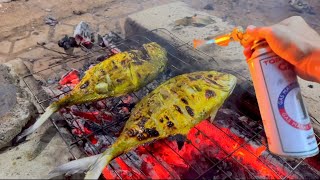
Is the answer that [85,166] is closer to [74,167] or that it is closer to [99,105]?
[74,167]

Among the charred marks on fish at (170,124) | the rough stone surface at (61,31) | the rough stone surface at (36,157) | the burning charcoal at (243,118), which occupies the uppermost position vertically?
the charred marks on fish at (170,124)

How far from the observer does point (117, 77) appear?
3.05 metres

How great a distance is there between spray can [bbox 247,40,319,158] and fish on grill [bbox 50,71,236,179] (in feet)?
2.30

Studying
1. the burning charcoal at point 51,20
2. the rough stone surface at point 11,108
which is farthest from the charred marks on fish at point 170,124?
the burning charcoal at point 51,20

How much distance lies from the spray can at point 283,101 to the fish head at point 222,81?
2.50 ft

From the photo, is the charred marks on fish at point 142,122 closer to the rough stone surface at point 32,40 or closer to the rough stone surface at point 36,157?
the rough stone surface at point 36,157

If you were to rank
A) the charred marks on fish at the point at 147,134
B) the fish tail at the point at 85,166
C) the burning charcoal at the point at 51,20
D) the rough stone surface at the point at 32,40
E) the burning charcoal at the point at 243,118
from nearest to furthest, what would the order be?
1. the fish tail at the point at 85,166
2. the charred marks on fish at the point at 147,134
3. the burning charcoal at the point at 243,118
4. the rough stone surface at the point at 32,40
5. the burning charcoal at the point at 51,20

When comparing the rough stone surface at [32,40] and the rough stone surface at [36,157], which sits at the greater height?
the rough stone surface at [36,157]

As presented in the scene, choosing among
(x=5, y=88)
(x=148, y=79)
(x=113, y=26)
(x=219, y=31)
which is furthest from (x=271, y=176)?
(x=113, y=26)

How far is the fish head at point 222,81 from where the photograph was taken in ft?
9.48

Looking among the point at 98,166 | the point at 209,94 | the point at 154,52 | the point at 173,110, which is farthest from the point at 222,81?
the point at 98,166

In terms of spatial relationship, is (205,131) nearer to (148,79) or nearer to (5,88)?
(148,79)

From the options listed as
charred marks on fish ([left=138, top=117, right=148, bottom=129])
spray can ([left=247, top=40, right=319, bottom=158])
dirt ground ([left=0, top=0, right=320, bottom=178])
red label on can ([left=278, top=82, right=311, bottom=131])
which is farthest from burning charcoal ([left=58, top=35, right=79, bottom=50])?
red label on can ([left=278, top=82, right=311, bottom=131])

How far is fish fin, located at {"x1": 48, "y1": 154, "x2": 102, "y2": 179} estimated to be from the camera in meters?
2.18
